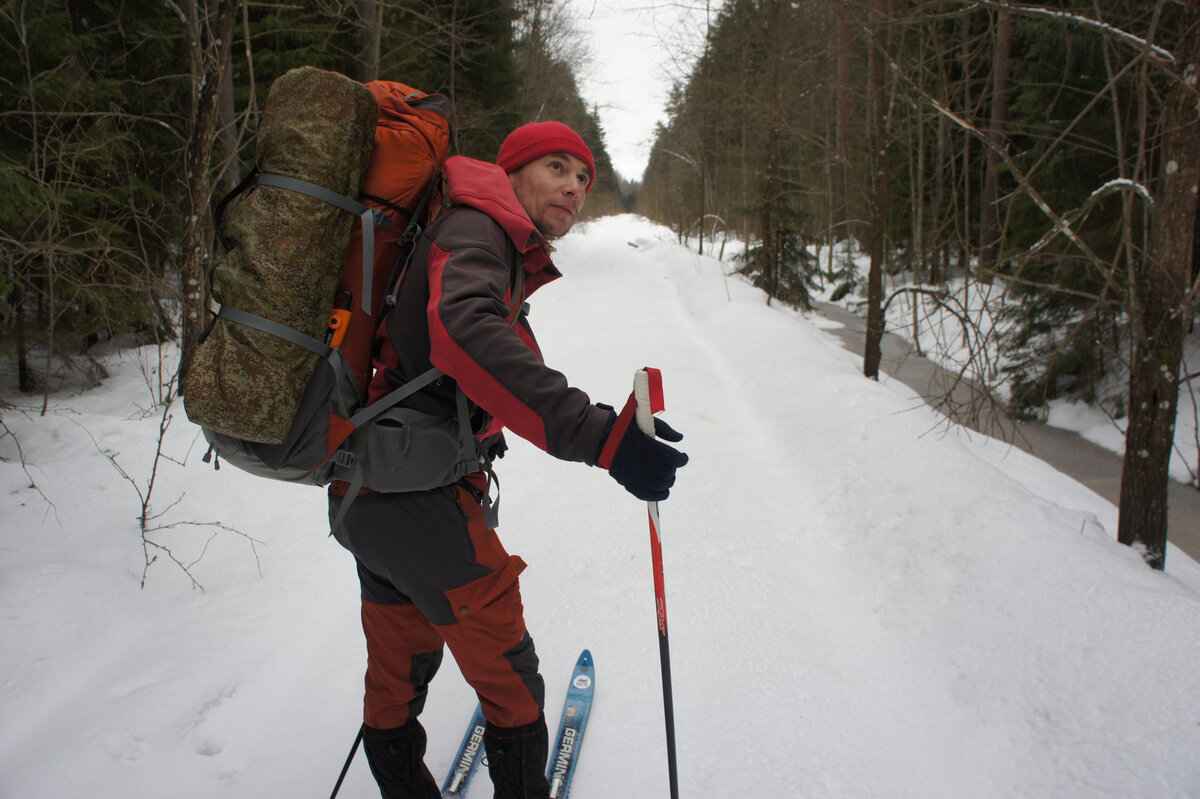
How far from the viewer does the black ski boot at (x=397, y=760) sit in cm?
181

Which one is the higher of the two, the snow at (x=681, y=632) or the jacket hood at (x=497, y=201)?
the jacket hood at (x=497, y=201)

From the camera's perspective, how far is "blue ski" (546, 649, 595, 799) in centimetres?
224

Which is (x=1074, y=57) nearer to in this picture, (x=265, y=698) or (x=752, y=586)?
(x=752, y=586)

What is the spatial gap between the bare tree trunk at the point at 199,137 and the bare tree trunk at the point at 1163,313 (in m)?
6.00

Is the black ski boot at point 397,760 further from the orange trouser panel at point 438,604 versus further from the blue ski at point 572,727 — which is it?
the blue ski at point 572,727

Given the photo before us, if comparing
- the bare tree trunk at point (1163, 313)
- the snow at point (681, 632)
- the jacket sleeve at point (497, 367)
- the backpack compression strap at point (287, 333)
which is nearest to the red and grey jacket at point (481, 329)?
the jacket sleeve at point (497, 367)

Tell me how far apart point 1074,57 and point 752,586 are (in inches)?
423

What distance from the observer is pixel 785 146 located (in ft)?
52.9

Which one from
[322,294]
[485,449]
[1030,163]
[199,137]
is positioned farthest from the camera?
[1030,163]

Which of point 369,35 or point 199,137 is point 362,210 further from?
point 369,35

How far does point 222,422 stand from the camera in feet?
4.35

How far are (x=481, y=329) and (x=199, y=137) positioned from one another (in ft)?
15.2

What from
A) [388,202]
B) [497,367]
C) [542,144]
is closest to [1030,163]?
[542,144]

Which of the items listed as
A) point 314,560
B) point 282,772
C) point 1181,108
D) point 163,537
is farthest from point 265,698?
point 1181,108
